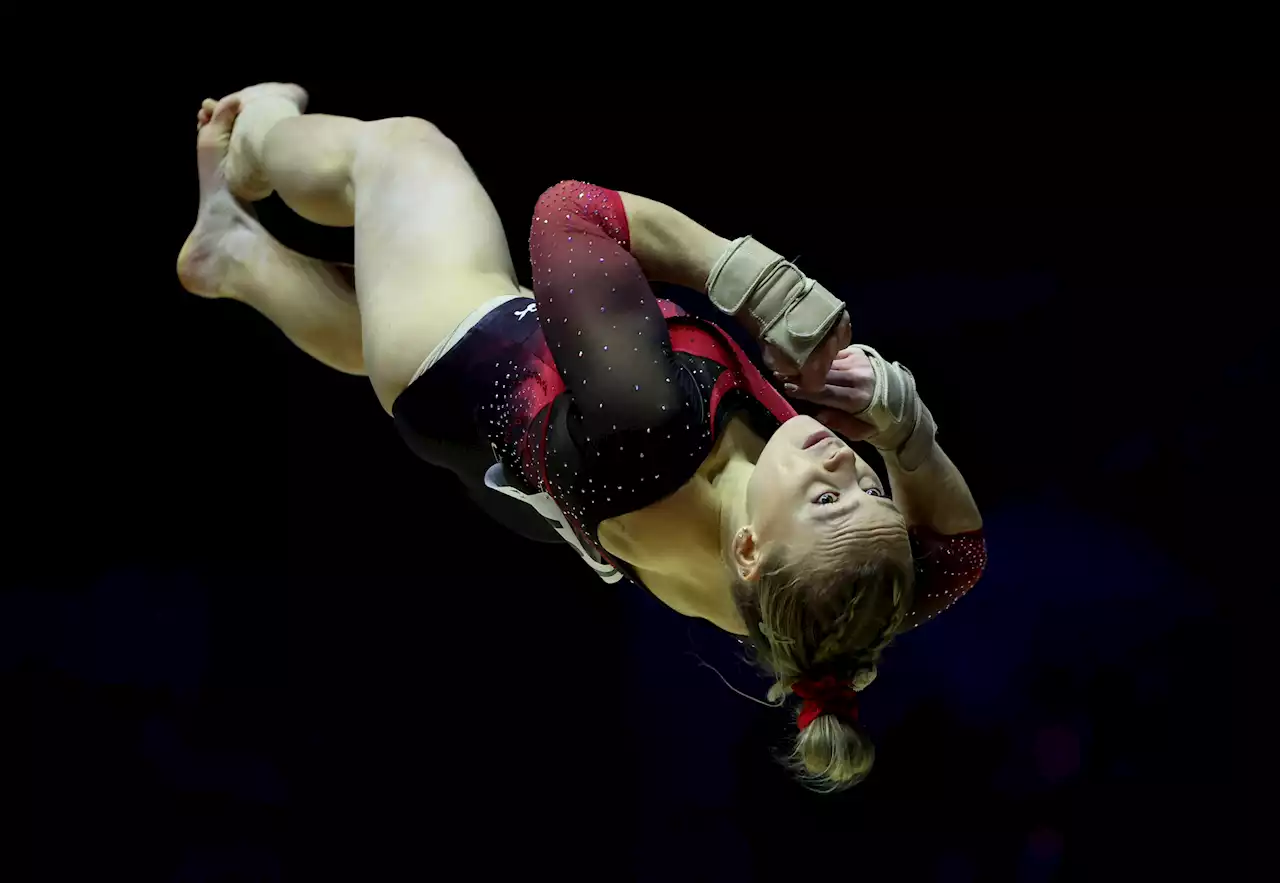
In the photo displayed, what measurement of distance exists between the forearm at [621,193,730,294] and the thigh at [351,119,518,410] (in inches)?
11.3

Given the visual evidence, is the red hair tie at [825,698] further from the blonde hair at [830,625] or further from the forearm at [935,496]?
the forearm at [935,496]

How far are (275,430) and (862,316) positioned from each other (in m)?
1.00

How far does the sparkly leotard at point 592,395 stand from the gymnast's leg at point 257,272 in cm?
28

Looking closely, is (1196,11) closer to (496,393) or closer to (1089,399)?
(1089,399)

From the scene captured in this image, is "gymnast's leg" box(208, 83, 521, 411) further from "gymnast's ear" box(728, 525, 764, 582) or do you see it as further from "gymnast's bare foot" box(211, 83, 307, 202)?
"gymnast's ear" box(728, 525, 764, 582)

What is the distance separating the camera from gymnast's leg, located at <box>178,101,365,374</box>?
2080 millimetres

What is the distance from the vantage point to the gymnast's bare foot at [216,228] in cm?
211

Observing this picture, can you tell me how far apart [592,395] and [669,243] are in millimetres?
259

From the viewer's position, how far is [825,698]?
154cm

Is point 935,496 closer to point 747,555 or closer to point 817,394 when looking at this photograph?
point 817,394

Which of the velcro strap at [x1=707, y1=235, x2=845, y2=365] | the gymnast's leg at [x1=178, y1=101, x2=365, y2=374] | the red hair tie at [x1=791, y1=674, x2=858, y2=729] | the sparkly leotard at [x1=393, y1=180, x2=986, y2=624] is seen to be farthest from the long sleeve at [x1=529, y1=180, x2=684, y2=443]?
the gymnast's leg at [x1=178, y1=101, x2=365, y2=374]

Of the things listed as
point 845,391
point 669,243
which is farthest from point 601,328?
point 845,391

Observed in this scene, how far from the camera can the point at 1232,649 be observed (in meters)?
2.20

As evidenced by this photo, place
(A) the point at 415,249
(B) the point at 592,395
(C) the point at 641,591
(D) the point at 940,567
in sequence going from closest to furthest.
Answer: (B) the point at 592,395 → (D) the point at 940,567 → (A) the point at 415,249 → (C) the point at 641,591
